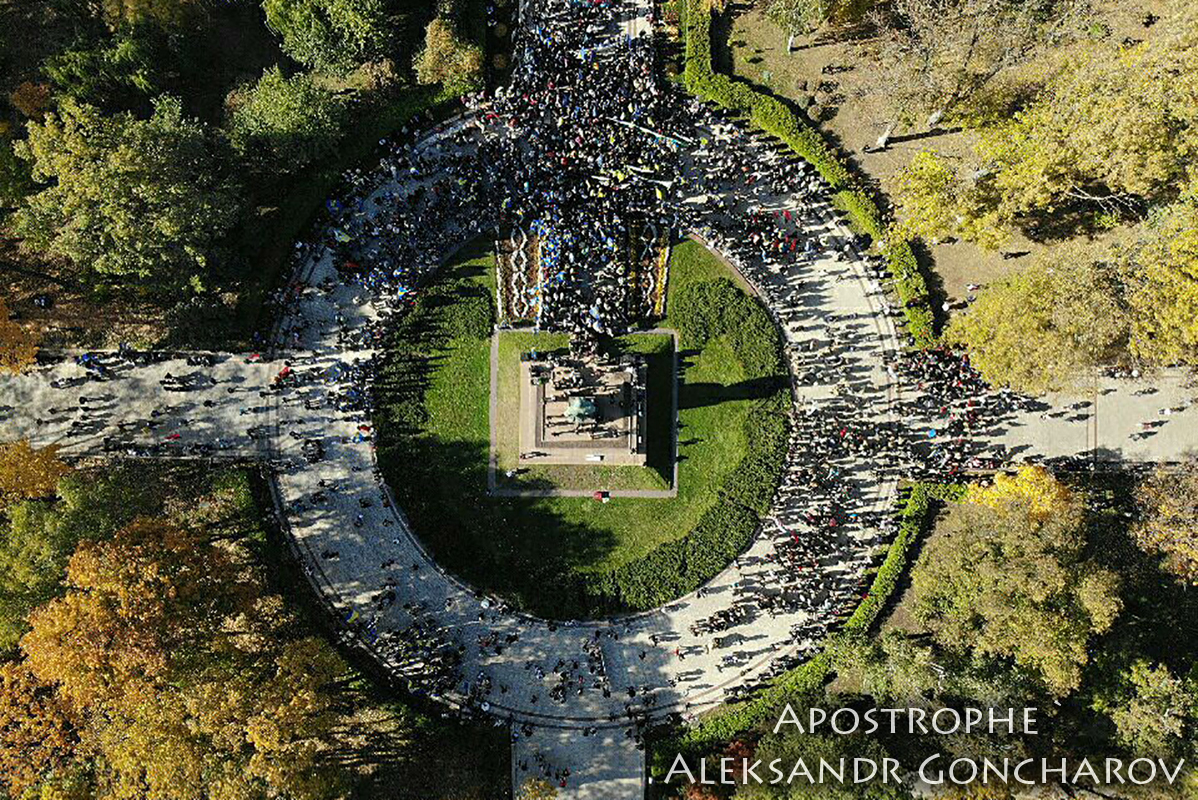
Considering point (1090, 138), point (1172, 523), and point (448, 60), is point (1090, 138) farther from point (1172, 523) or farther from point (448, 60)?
point (448, 60)

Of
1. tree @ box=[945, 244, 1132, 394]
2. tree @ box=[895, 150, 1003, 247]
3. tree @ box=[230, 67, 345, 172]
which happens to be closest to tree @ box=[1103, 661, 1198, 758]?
tree @ box=[945, 244, 1132, 394]

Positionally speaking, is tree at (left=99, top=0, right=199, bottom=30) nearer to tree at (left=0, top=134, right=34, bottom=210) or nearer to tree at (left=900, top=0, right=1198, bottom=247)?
tree at (left=0, top=134, right=34, bottom=210)

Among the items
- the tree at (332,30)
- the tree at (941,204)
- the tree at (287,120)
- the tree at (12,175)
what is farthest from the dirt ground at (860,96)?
the tree at (12,175)

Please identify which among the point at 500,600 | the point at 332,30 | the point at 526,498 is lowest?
the point at 500,600

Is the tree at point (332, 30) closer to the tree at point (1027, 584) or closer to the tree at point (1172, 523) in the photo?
the tree at point (1027, 584)

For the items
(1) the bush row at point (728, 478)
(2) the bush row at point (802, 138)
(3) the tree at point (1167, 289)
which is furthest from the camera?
(2) the bush row at point (802, 138)

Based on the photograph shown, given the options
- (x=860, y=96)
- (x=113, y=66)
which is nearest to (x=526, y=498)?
(x=860, y=96)
